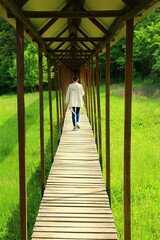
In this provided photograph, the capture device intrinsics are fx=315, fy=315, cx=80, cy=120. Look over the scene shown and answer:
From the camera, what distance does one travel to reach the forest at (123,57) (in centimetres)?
2658

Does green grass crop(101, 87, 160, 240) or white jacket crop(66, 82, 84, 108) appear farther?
white jacket crop(66, 82, 84, 108)

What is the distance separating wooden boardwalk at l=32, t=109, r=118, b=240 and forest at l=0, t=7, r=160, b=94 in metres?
17.0

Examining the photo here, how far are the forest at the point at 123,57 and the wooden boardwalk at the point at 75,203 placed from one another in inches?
669

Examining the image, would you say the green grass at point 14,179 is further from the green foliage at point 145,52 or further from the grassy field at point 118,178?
the green foliage at point 145,52

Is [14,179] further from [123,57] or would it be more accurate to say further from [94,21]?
[123,57]

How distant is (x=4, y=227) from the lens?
4121 mm

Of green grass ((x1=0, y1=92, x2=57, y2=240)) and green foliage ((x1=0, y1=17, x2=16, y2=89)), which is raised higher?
green foliage ((x1=0, y1=17, x2=16, y2=89))

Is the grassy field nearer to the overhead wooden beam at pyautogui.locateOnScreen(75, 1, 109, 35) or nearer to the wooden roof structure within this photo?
the wooden roof structure

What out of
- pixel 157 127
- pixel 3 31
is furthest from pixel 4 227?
pixel 3 31

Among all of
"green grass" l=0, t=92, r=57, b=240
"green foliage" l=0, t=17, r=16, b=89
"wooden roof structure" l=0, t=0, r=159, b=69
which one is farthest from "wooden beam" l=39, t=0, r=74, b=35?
"green foliage" l=0, t=17, r=16, b=89

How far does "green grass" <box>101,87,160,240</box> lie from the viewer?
4.13 metres

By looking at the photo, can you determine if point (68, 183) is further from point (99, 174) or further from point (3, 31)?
point (3, 31)

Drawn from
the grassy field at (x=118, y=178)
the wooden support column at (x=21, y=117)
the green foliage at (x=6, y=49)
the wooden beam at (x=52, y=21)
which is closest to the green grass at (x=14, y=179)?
the grassy field at (x=118, y=178)

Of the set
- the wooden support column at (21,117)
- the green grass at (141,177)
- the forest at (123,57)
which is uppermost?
the forest at (123,57)
